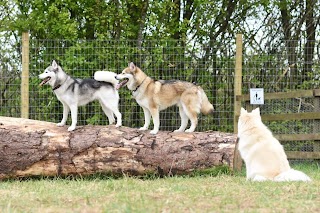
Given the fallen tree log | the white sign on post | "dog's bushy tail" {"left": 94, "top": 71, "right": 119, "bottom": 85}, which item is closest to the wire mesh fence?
the white sign on post

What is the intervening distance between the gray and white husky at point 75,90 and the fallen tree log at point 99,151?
0.33 m

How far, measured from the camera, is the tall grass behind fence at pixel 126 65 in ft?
33.7

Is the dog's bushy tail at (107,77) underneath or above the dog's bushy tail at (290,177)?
above

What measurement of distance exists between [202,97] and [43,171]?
8.75 feet

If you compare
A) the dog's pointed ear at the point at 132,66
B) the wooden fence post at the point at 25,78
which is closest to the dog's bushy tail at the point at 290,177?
the dog's pointed ear at the point at 132,66

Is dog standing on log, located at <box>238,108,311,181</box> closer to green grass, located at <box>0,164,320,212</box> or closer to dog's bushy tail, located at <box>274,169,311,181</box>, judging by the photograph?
dog's bushy tail, located at <box>274,169,311,181</box>

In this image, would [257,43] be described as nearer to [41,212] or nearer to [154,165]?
[154,165]

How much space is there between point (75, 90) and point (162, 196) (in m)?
3.16

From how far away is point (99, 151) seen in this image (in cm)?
778

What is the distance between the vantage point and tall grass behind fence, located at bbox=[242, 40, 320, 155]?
1070 cm

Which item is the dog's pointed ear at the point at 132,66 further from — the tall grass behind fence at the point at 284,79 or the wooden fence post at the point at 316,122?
the wooden fence post at the point at 316,122

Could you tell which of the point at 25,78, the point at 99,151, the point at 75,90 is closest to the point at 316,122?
the point at 99,151

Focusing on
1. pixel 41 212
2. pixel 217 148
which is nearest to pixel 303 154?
pixel 217 148

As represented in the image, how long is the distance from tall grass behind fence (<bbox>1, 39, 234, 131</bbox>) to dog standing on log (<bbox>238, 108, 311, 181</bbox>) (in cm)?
298
